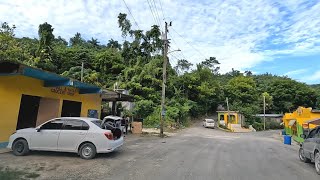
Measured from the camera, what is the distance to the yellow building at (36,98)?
37.6 feet

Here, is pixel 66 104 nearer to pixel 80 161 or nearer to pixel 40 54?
pixel 80 161

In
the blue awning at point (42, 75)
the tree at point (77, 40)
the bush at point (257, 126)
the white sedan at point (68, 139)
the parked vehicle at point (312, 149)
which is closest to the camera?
the parked vehicle at point (312, 149)

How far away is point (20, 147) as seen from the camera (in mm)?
10297

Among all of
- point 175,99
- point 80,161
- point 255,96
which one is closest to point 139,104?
point 175,99

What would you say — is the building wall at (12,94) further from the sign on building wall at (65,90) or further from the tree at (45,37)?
the tree at (45,37)

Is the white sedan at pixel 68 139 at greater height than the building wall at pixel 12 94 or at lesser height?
lesser

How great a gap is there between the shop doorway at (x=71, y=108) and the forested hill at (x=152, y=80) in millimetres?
13933

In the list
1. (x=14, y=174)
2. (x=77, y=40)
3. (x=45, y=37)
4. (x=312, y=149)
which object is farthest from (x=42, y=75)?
(x=77, y=40)

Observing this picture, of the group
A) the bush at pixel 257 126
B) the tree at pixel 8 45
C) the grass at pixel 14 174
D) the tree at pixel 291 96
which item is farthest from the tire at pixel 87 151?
the tree at pixel 291 96

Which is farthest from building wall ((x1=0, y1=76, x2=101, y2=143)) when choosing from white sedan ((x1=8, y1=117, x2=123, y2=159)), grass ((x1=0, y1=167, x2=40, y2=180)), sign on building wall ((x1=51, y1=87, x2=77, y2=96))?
grass ((x1=0, y1=167, x2=40, y2=180))

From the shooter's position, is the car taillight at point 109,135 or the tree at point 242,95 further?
the tree at point 242,95

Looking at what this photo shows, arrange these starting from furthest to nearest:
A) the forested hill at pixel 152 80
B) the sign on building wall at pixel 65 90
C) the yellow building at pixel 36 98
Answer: the forested hill at pixel 152 80
the sign on building wall at pixel 65 90
the yellow building at pixel 36 98

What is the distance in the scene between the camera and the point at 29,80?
42.1 feet

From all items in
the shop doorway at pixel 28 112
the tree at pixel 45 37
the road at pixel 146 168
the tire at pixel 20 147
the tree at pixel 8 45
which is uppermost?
the tree at pixel 45 37
